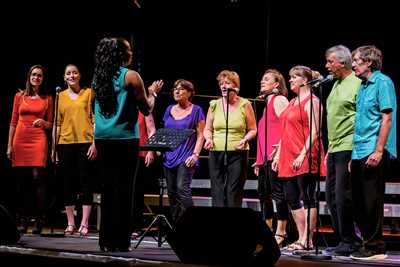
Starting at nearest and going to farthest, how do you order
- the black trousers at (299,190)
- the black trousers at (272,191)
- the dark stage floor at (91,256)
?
1. the dark stage floor at (91,256)
2. the black trousers at (299,190)
3. the black trousers at (272,191)

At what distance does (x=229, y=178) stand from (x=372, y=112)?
153cm

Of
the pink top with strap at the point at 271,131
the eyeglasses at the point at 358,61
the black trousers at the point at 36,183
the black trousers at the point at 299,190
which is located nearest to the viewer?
the eyeglasses at the point at 358,61

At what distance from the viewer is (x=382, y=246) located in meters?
5.15

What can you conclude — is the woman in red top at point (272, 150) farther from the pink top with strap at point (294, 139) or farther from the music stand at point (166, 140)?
the music stand at point (166, 140)

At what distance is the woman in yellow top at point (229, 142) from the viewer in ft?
20.4

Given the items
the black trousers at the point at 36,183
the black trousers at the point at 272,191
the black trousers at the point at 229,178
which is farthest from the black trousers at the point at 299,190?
the black trousers at the point at 36,183

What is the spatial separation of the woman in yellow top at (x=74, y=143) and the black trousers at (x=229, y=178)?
53.6 inches

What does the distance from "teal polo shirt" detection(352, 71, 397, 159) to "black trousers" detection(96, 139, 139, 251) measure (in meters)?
1.63

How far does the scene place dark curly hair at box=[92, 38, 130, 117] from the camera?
16.9ft

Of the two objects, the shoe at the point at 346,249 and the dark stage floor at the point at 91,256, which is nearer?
the dark stage floor at the point at 91,256

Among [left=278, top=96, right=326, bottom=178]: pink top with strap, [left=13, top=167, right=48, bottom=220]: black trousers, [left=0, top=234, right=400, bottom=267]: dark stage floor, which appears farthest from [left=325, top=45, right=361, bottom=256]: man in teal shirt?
[left=13, top=167, right=48, bottom=220]: black trousers

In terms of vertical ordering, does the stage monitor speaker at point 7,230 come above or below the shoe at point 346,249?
above

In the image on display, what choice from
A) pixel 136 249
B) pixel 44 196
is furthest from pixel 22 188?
pixel 136 249

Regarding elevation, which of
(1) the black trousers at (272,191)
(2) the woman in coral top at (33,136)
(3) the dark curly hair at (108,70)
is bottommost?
(1) the black trousers at (272,191)
